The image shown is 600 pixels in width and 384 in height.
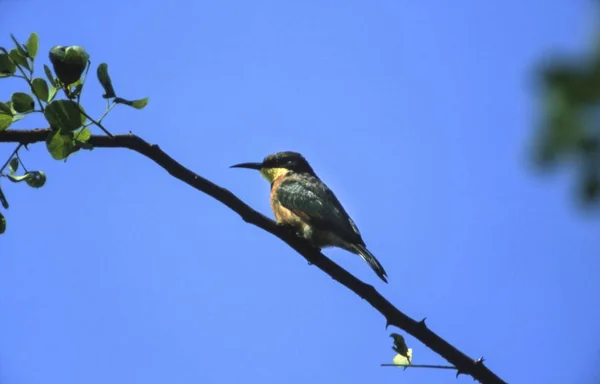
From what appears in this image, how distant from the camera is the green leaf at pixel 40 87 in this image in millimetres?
2709

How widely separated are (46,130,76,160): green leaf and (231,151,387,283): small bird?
294cm

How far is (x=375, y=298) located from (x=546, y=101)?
9.08 ft

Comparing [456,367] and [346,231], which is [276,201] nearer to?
[346,231]

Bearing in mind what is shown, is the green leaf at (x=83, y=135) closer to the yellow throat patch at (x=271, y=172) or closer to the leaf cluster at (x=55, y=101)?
the leaf cluster at (x=55, y=101)

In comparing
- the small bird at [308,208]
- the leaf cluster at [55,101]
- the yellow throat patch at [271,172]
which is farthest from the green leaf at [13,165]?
the yellow throat patch at [271,172]

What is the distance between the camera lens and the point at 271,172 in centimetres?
823

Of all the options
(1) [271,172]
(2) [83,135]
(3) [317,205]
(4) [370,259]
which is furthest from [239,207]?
(1) [271,172]

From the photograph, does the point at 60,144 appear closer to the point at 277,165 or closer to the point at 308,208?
the point at 308,208

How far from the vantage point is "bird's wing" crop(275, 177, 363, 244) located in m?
5.93

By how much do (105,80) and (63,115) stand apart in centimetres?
31

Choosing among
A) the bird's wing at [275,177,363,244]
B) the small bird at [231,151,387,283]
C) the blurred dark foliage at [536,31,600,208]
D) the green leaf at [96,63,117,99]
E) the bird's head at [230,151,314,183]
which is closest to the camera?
A: the blurred dark foliage at [536,31,600,208]

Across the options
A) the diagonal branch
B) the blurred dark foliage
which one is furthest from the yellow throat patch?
the blurred dark foliage

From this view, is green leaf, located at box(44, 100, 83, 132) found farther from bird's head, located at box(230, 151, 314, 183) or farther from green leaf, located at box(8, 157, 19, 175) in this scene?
bird's head, located at box(230, 151, 314, 183)

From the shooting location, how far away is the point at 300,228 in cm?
624
